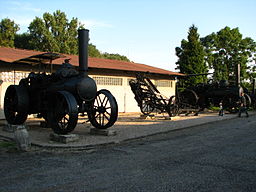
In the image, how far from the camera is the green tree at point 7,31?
37.7 m

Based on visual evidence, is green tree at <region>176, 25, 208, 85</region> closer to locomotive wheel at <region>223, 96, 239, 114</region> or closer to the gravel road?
locomotive wheel at <region>223, 96, 239, 114</region>

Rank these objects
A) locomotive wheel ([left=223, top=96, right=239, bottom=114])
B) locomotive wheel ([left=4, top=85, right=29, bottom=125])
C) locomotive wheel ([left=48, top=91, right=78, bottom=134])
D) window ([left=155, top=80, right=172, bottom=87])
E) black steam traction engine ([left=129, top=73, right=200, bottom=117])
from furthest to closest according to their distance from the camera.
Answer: window ([left=155, top=80, right=172, bottom=87]) → locomotive wheel ([left=223, top=96, right=239, bottom=114]) → black steam traction engine ([left=129, top=73, right=200, bottom=117]) → locomotive wheel ([left=4, top=85, right=29, bottom=125]) → locomotive wheel ([left=48, top=91, right=78, bottom=134])

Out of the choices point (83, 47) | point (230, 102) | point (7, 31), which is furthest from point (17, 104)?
point (7, 31)

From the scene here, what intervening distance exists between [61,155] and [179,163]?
8.97 ft

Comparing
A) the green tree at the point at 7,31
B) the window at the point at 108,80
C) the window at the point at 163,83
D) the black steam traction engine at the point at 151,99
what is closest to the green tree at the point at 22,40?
the green tree at the point at 7,31

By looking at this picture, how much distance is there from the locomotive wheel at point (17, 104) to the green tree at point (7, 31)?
99.6ft

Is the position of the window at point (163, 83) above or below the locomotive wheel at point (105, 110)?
above

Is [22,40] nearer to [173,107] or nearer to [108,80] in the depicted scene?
[108,80]

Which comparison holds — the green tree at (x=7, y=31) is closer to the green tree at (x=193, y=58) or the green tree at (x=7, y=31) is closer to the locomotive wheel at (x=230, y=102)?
the green tree at (x=193, y=58)

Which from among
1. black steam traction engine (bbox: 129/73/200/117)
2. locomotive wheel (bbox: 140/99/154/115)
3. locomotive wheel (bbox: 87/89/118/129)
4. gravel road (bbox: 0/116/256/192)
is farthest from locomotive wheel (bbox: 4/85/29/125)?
locomotive wheel (bbox: 140/99/154/115)

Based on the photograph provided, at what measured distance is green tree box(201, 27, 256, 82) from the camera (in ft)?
127

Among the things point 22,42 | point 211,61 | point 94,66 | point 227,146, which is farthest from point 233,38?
point 227,146

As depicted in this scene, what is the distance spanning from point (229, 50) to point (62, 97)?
36067 mm

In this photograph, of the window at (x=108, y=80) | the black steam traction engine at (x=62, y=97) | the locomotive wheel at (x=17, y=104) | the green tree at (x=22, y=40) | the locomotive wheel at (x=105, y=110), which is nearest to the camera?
the black steam traction engine at (x=62, y=97)
